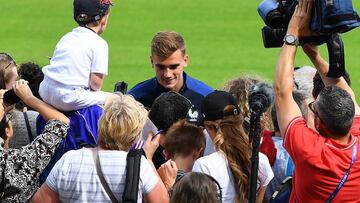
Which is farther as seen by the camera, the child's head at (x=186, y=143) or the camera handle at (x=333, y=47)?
the child's head at (x=186, y=143)

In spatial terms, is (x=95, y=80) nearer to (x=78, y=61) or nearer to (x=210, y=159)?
(x=78, y=61)

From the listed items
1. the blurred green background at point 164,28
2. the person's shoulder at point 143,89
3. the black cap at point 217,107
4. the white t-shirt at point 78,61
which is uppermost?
the white t-shirt at point 78,61

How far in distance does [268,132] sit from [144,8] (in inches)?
480

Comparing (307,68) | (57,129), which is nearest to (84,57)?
(57,129)

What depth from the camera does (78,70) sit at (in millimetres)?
6938

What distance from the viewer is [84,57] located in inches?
273

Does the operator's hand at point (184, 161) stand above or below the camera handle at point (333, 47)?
below

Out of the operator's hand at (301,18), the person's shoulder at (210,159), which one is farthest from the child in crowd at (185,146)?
the operator's hand at (301,18)

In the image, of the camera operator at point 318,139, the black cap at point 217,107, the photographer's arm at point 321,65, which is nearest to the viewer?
the camera operator at point 318,139

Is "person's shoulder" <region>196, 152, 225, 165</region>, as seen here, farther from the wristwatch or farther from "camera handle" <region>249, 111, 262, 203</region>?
the wristwatch

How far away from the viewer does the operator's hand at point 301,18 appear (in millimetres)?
5742

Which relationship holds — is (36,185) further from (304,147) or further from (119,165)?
(304,147)

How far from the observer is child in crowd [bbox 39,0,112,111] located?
22.7ft

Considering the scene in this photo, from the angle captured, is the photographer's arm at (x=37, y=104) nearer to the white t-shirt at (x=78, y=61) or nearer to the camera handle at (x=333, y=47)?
the white t-shirt at (x=78, y=61)
